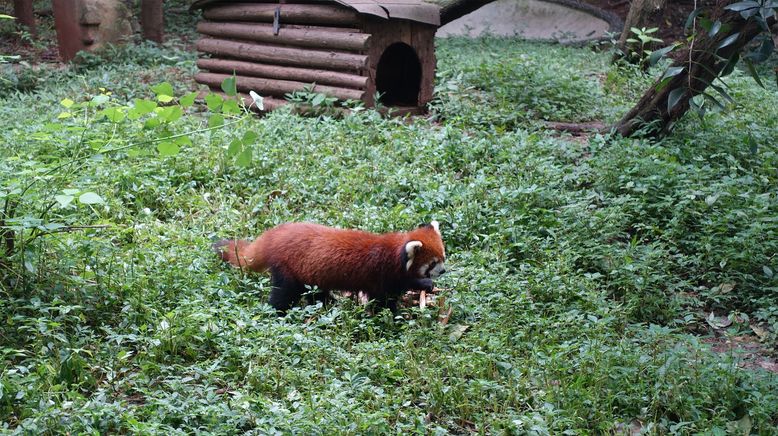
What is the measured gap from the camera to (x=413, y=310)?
4.91m

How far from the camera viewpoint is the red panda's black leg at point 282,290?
16.2 feet

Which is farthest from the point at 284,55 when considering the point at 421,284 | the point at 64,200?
the point at 64,200

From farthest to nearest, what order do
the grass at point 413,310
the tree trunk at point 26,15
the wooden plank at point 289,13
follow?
1. the tree trunk at point 26,15
2. the wooden plank at point 289,13
3. the grass at point 413,310

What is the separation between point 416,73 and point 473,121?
1.87 m

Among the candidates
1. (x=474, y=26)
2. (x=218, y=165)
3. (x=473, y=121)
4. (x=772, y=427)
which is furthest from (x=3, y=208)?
(x=474, y=26)

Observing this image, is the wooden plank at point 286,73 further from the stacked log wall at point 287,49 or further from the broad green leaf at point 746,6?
the broad green leaf at point 746,6

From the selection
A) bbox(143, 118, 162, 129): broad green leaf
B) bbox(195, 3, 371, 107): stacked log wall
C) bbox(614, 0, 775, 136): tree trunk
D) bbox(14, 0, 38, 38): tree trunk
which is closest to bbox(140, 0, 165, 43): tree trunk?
bbox(14, 0, 38, 38): tree trunk

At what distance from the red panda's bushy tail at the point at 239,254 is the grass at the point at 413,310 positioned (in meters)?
0.11

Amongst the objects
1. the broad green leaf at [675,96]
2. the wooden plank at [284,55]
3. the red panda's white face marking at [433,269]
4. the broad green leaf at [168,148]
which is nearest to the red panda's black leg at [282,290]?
the red panda's white face marking at [433,269]

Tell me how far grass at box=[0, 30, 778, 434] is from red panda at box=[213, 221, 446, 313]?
0.53 feet

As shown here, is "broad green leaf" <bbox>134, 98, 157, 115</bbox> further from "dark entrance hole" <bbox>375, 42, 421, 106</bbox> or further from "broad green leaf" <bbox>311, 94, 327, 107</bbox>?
"dark entrance hole" <bbox>375, 42, 421, 106</bbox>

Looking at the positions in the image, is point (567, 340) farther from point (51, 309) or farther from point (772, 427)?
point (51, 309)

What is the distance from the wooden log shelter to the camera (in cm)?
906

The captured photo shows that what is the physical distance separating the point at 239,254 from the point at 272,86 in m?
4.72
